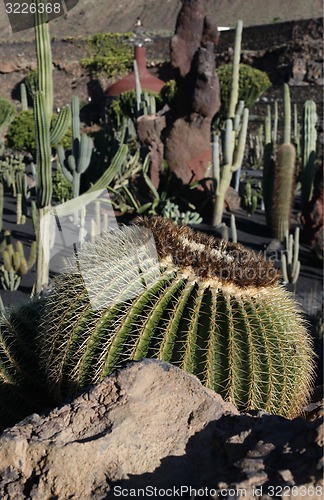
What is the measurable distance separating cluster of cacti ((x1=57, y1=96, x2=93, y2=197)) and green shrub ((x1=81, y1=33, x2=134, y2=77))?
23.2 meters

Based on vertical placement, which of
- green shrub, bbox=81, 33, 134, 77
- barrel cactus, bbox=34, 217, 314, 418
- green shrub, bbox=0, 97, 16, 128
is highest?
green shrub, bbox=81, 33, 134, 77

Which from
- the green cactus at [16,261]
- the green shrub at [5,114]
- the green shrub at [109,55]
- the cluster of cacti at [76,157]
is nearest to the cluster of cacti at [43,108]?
the green cactus at [16,261]

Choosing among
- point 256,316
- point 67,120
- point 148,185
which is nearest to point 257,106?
point 148,185

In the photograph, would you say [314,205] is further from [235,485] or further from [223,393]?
[235,485]

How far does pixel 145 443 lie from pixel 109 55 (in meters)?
30.9

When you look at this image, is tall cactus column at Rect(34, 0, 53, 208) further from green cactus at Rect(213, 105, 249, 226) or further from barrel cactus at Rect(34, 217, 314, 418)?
green cactus at Rect(213, 105, 249, 226)

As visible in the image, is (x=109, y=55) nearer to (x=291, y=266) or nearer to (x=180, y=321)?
(x=291, y=266)

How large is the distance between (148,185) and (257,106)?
44.1 ft

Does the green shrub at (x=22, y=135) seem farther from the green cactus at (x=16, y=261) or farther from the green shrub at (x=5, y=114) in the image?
the green cactus at (x=16, y=261)

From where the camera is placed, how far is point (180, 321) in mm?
2260

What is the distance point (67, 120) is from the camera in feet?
16.6

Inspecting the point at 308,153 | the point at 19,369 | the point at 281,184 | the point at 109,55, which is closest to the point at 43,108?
the point at 19,369

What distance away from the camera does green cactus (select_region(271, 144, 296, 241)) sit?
8.54 m

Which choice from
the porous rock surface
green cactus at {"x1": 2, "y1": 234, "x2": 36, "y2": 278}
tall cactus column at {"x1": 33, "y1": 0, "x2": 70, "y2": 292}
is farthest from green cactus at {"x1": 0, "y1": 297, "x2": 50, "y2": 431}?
green cactus at {"x1": 2, "y1": 234, "x2": 36, "y2": 278}
